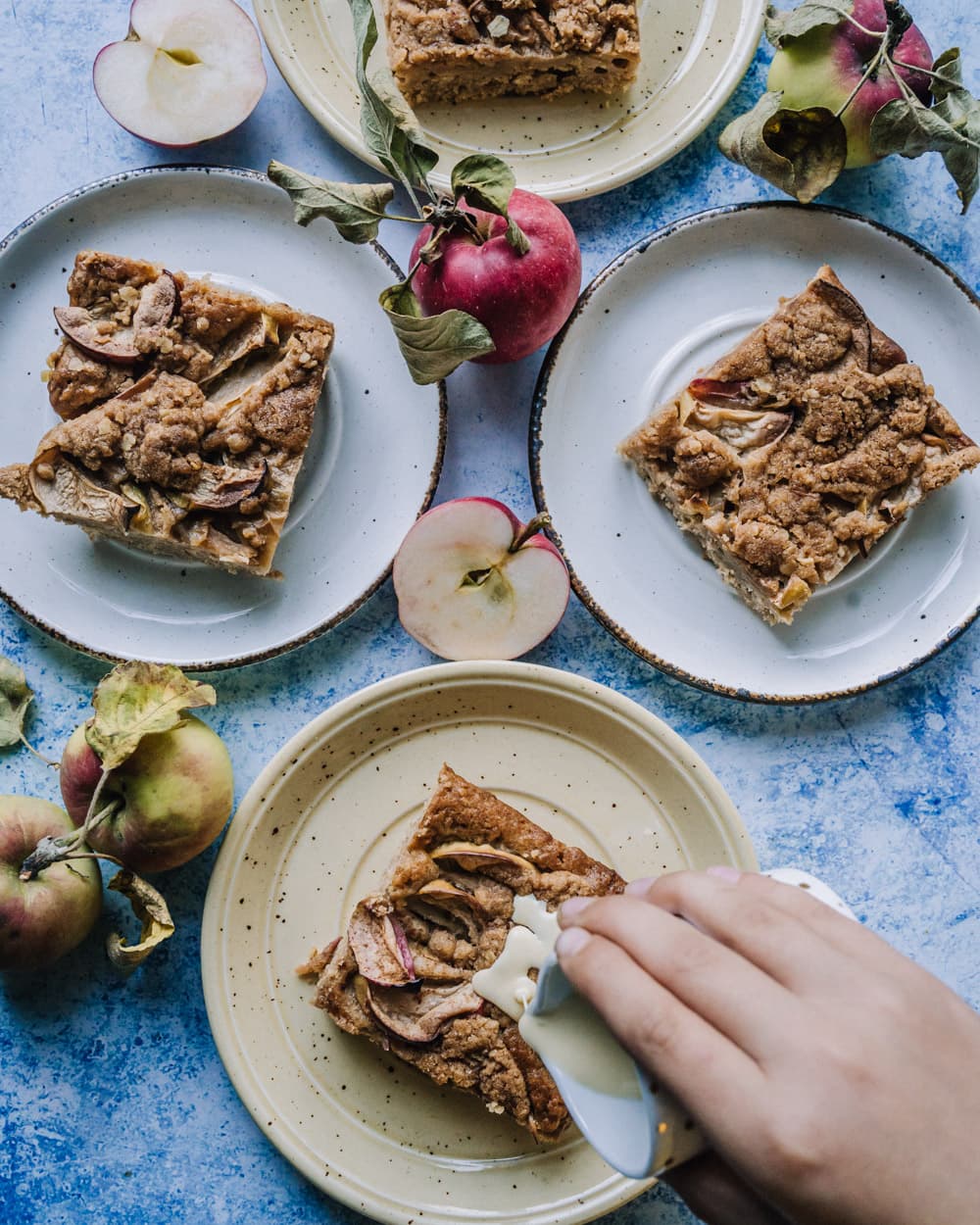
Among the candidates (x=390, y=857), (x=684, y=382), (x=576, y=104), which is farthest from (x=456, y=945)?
(x=576, y=104)

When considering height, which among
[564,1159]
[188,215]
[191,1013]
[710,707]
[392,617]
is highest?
[188,215]

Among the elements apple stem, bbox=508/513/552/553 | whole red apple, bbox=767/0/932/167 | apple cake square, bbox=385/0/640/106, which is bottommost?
apple stem, bbox=508/513/552/553

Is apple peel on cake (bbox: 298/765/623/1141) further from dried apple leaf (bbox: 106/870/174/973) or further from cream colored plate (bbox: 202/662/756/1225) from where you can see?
dried apple leaf (bbox: 106/870/174/973)

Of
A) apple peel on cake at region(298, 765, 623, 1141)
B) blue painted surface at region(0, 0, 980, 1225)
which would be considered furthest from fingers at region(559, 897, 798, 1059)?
blue painted surface at region(0, 0, 980, 1225)

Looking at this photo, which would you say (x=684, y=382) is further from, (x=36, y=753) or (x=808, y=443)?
(x=36, y=753)

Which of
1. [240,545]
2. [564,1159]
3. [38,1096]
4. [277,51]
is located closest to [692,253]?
[277,51]

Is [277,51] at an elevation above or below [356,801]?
above

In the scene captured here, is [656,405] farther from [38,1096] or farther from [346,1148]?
[38,1096]
